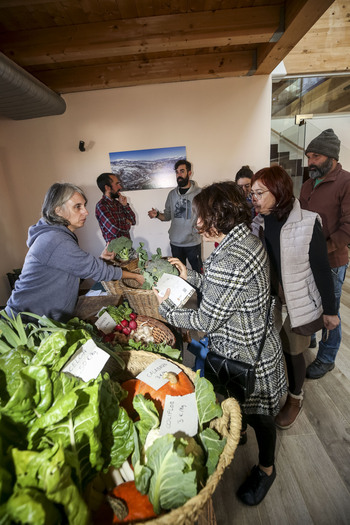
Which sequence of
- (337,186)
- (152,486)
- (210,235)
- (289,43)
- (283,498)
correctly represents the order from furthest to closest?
(289,43) < (337,186) < (283,498) < (210,235) < (152,486)

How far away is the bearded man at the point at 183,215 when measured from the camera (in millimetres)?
3186

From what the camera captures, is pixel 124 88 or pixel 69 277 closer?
pixel 69 277

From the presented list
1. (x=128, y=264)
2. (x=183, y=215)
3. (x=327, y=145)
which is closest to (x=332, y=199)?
(x=327, y=145)

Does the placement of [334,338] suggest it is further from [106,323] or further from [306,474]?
[106,323]

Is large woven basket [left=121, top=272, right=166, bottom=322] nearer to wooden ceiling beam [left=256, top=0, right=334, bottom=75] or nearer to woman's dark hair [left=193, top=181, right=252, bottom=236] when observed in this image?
woman's dark hair [left=193, top=181, right=252, bottom=236]

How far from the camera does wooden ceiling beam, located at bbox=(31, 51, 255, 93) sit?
132 inches

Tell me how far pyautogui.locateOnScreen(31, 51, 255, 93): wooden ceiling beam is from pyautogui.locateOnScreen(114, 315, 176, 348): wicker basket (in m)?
3.52

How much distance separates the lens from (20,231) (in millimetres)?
4246

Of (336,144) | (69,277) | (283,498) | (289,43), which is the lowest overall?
(283,498)

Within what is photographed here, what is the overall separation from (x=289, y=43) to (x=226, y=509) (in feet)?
13.4

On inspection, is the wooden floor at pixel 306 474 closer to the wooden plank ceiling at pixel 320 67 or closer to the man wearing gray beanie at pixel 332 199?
the man wearing gray beanie at pixel 332 199

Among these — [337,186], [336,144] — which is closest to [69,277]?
[337,186]

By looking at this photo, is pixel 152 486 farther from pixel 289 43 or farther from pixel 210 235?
pixel 289 43

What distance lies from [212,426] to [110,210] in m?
2.62
